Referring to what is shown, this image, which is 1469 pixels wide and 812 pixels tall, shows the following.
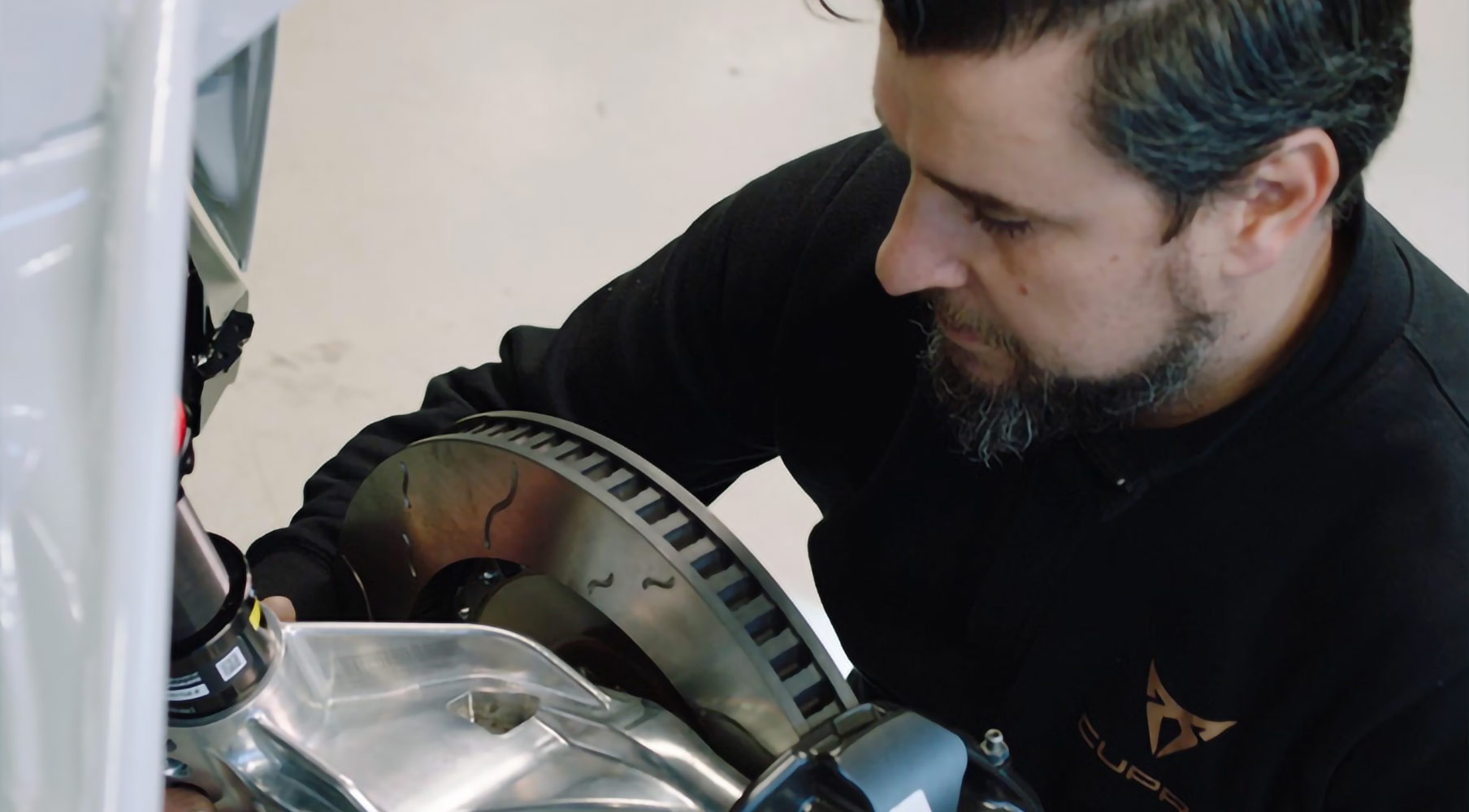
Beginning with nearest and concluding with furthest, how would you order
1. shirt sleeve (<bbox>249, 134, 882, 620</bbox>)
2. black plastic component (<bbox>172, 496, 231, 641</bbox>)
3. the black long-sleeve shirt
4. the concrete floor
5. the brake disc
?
black plastic component (<bbox>172, 496, 231, 641</bbox>) < the brake disc < the black long-sleeve shirt < shirt sleeve (<bbox>249, 134, 882, 620</bbox>) < the concrete floor

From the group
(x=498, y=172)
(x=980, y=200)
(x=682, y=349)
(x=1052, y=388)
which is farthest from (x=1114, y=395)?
(x=498, y=172)

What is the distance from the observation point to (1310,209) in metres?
0.52

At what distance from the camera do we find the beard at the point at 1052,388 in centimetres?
57

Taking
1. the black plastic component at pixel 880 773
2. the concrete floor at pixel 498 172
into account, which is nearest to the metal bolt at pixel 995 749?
the black plastic component at pixel 880 773

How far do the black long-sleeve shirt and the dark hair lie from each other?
3.9 inches

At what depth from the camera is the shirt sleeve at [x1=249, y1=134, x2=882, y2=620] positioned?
728 millimetres

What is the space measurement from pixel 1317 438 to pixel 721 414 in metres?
0.34

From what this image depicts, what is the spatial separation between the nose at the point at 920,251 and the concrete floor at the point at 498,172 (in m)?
0.64

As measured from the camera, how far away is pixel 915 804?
0.37 meters

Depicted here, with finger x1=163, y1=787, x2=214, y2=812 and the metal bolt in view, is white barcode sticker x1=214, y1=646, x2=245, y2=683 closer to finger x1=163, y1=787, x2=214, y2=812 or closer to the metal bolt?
finger x1=163, y1=787, x2=214, y2=812

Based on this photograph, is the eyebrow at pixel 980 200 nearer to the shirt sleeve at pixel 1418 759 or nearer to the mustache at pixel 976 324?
the mustache at pixel 976 324

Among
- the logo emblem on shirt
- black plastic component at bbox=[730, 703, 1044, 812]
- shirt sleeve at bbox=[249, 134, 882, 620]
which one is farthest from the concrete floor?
black plastic component at bbox=[730, 703, 1044, 812]

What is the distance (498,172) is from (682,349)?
827 mm

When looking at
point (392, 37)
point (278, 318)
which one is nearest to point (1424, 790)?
point (278, 318)
